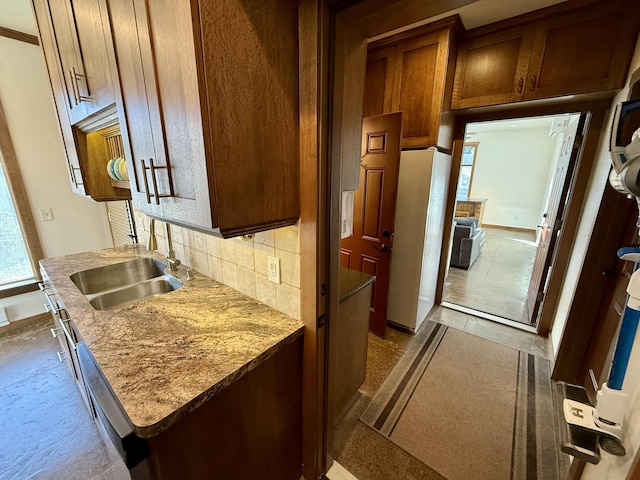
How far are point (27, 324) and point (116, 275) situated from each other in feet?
5.95

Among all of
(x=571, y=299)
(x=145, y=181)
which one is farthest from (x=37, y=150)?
(x=571, y=299)

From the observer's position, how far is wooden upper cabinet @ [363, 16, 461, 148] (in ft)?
6.50

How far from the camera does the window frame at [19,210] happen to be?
2367 mm

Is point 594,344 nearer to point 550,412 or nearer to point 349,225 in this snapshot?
point 550,412

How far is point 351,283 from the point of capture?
Result: 5.20 ft

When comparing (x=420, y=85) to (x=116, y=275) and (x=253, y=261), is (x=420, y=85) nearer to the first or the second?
(x=253, y=261)

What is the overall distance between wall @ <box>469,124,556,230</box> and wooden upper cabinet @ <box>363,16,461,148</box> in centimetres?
588

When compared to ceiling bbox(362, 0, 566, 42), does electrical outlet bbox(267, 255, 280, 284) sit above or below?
below

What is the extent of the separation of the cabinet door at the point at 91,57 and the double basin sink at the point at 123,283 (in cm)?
101

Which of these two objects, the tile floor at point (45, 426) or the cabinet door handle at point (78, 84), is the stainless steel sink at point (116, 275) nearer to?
the tile floor at point (45, 426)

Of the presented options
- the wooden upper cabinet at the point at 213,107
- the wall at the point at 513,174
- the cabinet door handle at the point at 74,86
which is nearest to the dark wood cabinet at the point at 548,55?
the wooden upper cabinet at the point at 213,107

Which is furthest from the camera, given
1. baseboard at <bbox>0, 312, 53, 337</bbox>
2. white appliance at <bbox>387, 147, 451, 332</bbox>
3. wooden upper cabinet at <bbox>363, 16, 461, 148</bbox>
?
baseboard at <bbox>0, 312, 53, 337</bbox>

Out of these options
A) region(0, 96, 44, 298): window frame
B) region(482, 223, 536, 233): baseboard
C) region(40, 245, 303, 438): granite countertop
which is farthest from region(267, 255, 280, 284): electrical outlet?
region(482, 223, 536, 233): baseboard

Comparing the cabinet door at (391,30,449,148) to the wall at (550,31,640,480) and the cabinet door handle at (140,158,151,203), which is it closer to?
the wall at (550,31,640,480)
